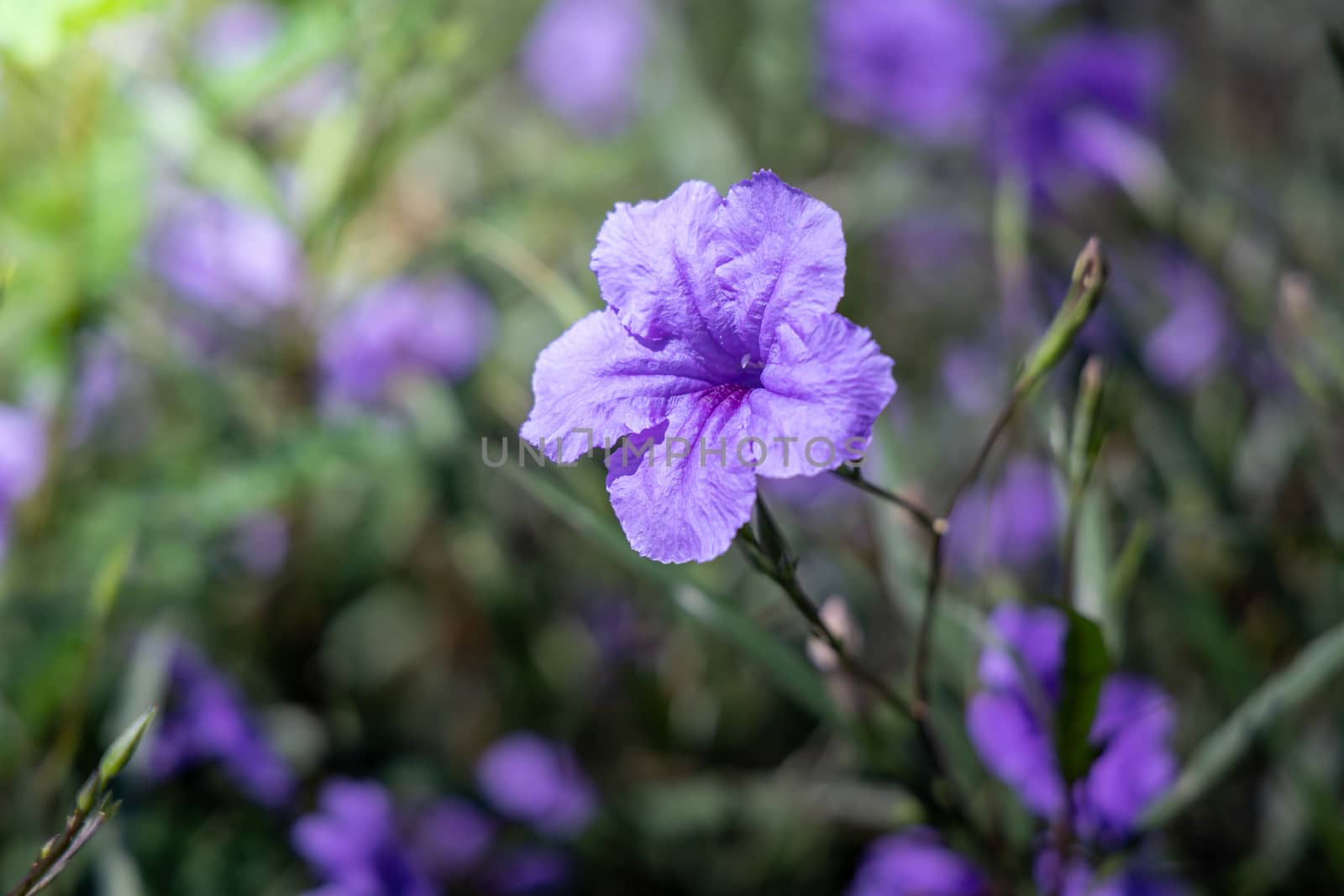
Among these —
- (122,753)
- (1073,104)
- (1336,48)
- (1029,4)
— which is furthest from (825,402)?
(1029,4)

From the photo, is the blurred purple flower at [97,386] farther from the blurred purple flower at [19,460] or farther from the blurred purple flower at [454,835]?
Result: the blurred purple flower at [454,835]

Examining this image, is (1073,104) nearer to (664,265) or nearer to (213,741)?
(664,265)

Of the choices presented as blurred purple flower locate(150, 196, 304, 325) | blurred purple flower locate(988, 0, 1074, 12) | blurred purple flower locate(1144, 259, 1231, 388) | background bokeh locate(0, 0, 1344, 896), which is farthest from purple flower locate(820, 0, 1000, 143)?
blurred purple flower locate(150, 196, 304, 325)

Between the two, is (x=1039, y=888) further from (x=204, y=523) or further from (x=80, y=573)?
(x=80, y=573)

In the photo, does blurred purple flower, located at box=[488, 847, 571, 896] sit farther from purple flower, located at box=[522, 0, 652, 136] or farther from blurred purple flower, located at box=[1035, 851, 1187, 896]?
purple flower, located at box=[522, 0, 652, 136]

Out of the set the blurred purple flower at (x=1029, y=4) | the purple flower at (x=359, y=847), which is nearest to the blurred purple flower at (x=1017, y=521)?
the purple flower at (x=359, y=847)
